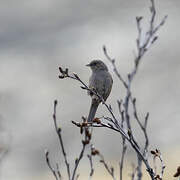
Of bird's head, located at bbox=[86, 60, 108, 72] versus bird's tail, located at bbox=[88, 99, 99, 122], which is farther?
bird's head, located at bbox=[86, 60, 108, 72]

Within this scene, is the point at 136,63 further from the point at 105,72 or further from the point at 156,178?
the point at 105,72

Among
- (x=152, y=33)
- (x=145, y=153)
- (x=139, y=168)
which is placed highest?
(x=152, y=33)

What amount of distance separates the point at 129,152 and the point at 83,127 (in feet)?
27.9

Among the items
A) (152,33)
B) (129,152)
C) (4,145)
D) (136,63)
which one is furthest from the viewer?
(129,152)

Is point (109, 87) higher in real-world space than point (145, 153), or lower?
higher

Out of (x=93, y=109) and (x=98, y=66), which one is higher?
(x=98, y=66)

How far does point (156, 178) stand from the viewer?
296 centimetres

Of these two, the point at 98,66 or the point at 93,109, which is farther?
the point at 98,66

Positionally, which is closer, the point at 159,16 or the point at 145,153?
the point at 145,153

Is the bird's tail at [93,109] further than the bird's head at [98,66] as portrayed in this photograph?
No

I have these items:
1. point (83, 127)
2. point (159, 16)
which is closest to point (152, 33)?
point (83, 127)

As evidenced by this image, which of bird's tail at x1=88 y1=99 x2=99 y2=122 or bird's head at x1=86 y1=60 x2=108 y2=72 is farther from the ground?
bird's head at x1=86 y1=60 x2=108 y2=72

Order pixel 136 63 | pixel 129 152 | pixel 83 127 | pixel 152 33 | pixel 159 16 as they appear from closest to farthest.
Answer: pixel 136 63, pixel 152 33, pixel 83 127, pixel 129 152, pixel 159 16

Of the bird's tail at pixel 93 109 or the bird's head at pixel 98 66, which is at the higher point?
the bird's head at pixel 98 66
